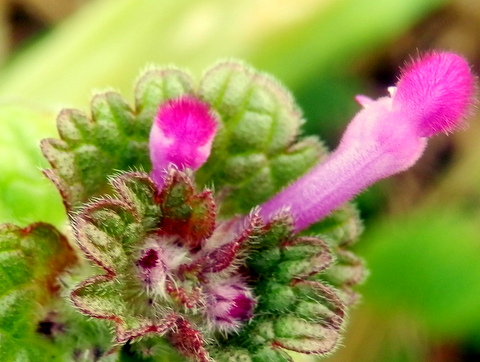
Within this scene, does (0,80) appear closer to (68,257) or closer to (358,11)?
(358,11)

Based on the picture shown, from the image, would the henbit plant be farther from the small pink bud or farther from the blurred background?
the blurred background

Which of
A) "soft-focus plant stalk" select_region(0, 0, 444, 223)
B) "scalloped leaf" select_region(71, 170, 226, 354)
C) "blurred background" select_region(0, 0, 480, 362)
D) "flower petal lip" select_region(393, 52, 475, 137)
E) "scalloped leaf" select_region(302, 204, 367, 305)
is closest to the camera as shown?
"scalloped leaf" select_region(71, 170, 226, 354)

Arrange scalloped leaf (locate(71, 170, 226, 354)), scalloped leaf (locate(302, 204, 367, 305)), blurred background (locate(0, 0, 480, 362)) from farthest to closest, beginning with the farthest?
blurred background (locate(0, 0, 480, 362)) → scalloped leaf (locate(302, 204, 367, 305)) → scalloped leaf (locate(71, 170, 226, 354))

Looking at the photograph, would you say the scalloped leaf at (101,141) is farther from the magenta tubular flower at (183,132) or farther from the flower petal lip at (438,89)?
the flower petal lip at (438,89)

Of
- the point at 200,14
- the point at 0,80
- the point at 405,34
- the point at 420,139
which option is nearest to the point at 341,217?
the point at 420,139

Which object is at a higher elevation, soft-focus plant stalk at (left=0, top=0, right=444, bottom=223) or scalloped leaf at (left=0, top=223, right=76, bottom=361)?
soft-focus plant stalk at (left=0, top=0, right=444, bottom=223)

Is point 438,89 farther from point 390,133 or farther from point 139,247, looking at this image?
point 139,247

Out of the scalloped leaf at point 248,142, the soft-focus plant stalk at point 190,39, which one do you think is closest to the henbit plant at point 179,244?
the scalloped leaf at point 248,142

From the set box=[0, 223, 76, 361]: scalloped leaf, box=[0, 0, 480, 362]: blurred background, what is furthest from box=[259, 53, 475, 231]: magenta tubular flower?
box=[0, 0, 480, 362]: blurred background

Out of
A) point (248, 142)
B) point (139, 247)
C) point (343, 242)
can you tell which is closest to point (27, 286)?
point (139, 247)
